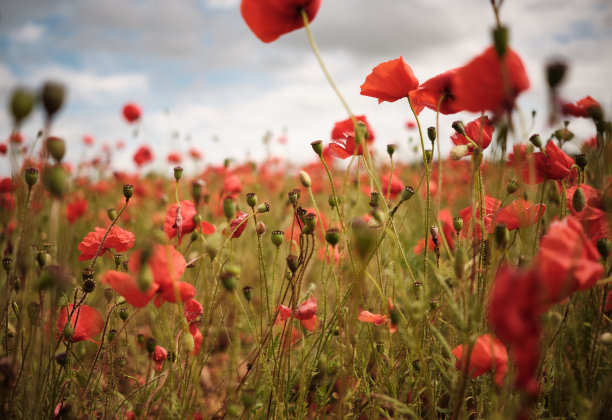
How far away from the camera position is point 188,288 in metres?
0.80

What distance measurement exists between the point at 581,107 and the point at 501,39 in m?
1.06

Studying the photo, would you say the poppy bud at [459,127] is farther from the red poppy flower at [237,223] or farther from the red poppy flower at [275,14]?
the red poppy flower at [237,223]

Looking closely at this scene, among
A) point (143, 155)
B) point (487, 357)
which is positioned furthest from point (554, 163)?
point (143, 155)

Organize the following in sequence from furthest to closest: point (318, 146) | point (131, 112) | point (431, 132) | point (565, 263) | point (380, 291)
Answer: point (131, 112) → point (431, 132) → point (318, 146) → point (380, 291) → point (565, 263)

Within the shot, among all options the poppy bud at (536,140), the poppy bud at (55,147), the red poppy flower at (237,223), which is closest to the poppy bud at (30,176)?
the poppy bud at (55,147)

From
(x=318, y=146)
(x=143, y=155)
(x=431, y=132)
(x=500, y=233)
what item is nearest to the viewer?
(x=500, y=233)

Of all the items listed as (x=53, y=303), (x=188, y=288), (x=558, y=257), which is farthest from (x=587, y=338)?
(x=53, y=303)

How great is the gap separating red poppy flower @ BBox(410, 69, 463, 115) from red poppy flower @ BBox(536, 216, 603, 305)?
0.45 m

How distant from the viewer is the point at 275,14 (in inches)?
36.0

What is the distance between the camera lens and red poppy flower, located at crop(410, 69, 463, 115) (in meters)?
1.00

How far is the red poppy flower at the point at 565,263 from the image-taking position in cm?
60

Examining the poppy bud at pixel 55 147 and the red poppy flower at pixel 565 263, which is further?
the poppy bud at pixel 55 147

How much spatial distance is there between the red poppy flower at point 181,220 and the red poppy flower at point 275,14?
0.58 m

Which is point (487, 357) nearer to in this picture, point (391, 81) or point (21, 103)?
point (391, 81)
